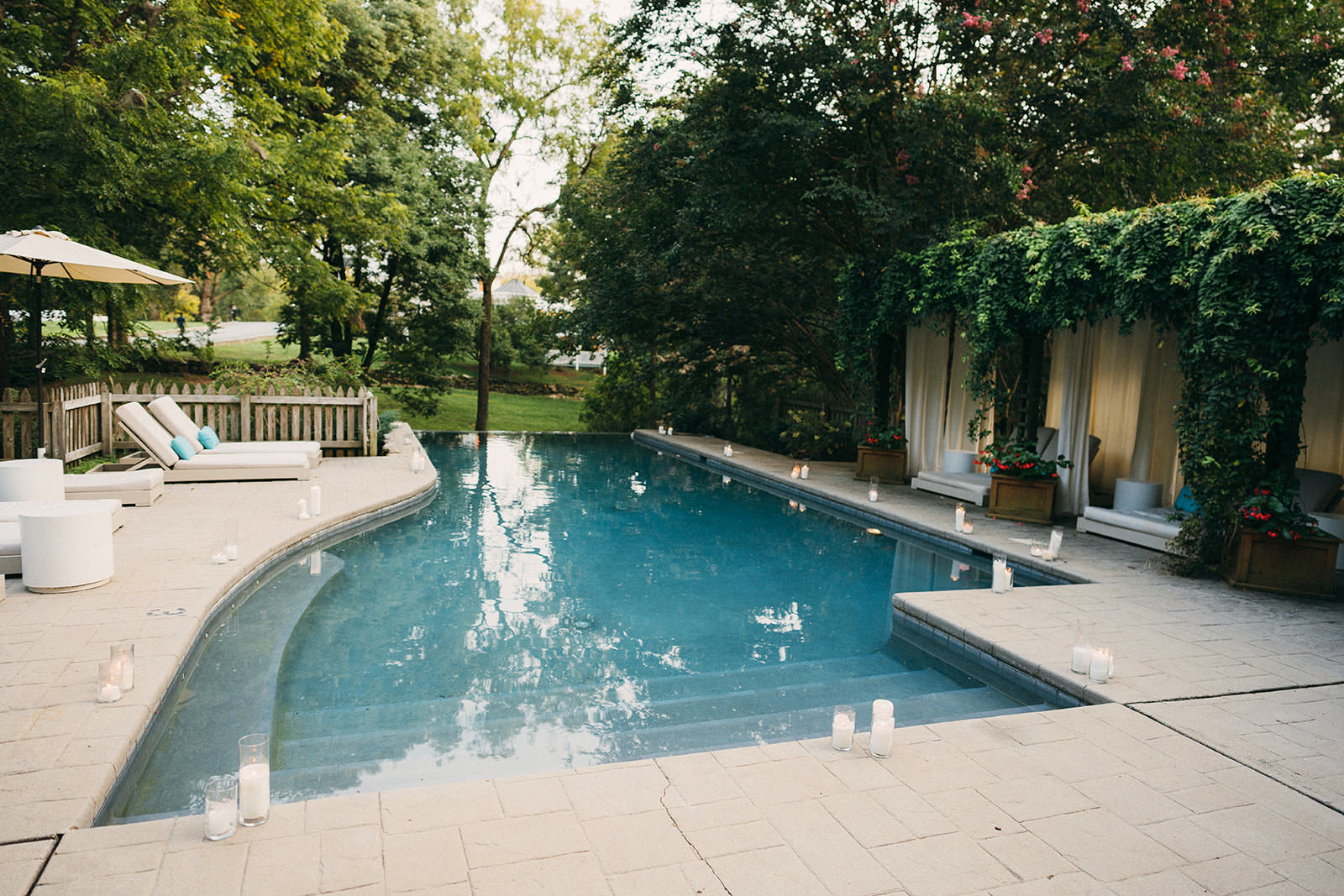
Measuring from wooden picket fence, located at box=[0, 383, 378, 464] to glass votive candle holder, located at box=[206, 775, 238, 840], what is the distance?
800 centimetres

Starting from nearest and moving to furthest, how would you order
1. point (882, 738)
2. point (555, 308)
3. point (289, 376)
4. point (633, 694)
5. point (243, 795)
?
point (243, 795)
point (882, 738)
point (633, 694)
point (289, 376)
point (555, 308)

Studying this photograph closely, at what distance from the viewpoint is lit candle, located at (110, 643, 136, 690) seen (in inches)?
146

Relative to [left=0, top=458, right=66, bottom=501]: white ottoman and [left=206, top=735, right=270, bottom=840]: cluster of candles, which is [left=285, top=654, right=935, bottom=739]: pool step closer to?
[left=206, top=735, right=270, bottom=840]: cluster of candles

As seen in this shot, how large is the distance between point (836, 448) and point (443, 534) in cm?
824

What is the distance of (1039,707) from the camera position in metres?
4.41

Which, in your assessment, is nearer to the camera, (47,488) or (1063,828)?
(1063,828)

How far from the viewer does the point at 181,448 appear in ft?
30.3

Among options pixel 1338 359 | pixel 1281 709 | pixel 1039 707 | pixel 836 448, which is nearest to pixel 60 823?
pixel 1039 707

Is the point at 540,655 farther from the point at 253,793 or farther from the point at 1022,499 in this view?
the point at 1022,499

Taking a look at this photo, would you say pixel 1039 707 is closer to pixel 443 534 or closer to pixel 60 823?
pixel 60 823

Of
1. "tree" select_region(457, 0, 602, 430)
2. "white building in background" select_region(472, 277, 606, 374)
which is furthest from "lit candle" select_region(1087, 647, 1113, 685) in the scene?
"tree" select_region(457, 0, 602, 430)

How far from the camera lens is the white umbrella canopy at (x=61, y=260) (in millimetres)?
7277

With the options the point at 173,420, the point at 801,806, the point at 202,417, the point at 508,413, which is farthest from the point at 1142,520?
the point at 508,413

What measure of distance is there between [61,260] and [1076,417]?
10698 millimetres
